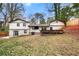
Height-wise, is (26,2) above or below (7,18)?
above

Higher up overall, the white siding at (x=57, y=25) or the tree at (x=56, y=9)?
the tree at (x=56, y=9)

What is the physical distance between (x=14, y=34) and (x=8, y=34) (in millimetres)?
47

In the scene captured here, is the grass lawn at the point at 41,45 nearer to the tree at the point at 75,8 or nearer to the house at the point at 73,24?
the house at the point at 73,24

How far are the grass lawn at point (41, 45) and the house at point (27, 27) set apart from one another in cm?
4

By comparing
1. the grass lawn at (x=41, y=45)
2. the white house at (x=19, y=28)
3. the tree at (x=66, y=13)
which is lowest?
the grass lawn at (x=41, y=45)

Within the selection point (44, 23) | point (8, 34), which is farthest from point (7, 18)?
point (44, 23)

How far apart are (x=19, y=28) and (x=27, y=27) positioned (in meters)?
0.06

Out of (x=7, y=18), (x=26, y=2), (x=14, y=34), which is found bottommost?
(x=14, y=34)

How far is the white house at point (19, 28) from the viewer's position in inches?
59.2

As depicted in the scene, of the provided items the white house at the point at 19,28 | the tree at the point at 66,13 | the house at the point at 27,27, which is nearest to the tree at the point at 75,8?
the tree at the point at 66,13

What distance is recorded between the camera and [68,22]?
1.52 metres

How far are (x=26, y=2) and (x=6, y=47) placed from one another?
0.38 meters

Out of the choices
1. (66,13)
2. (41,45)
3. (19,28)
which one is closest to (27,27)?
(19,28)

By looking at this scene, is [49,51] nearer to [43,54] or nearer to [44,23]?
[43,54]
